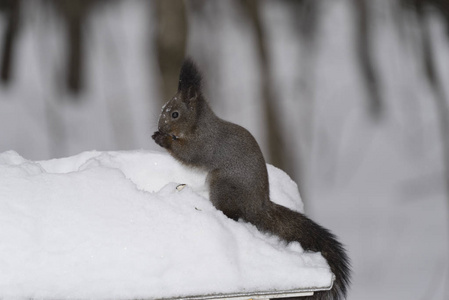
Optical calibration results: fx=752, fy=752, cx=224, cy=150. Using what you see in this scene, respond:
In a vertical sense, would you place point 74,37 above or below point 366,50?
below

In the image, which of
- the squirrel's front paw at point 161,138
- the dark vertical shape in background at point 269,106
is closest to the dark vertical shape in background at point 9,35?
the dark vertical shape in background at point 269,106

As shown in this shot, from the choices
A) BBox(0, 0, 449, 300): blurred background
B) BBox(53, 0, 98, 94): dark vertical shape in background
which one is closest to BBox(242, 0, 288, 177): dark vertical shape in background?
BBox(0, 0, 449, 300): blurred background

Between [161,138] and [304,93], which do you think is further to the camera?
[304,93]

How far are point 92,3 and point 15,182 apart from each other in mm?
8803

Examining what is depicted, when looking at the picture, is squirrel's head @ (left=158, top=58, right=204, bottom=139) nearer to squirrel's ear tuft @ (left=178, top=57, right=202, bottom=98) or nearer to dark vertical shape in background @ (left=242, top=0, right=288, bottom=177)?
squirrel's ear tuft @ (left=178, top=57, right=202, bottom=98)

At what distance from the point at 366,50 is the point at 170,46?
3550mm

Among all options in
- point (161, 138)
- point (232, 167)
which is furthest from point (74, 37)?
point (232, 167)

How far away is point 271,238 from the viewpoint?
2602mm

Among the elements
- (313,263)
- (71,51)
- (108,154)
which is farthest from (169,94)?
(71,51)

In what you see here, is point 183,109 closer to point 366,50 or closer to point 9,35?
point 366,50

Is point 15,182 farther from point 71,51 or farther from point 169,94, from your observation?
point 71,51

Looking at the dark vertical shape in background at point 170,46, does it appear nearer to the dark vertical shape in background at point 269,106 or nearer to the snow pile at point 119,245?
the dark vertical shape in background at point 269,106

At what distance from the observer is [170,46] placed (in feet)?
16.6

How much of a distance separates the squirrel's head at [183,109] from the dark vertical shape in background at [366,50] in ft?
16.1
